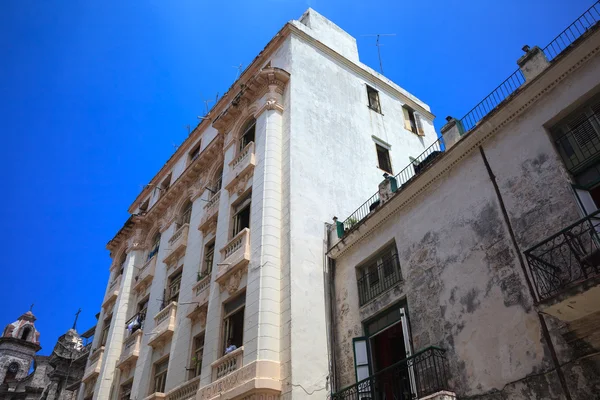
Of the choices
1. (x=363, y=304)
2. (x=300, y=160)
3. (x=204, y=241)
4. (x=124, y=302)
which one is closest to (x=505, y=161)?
(x=363, y=304)

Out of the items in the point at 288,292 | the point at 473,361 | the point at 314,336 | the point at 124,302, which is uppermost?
the point at 124,302

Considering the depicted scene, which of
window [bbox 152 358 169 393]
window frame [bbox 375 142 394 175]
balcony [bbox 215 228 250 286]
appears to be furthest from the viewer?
window frame [bbox 375 142 394 175]

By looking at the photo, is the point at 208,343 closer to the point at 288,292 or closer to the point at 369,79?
the point at 288,292

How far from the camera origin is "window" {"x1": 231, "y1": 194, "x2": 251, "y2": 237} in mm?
18766

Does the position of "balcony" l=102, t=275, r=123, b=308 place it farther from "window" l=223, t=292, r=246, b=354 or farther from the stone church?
the stone church

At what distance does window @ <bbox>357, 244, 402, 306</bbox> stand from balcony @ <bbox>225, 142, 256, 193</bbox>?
20.6ft

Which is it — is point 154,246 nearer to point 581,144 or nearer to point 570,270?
point 581,144

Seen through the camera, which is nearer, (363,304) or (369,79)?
(363,304)

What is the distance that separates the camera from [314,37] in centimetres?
2416

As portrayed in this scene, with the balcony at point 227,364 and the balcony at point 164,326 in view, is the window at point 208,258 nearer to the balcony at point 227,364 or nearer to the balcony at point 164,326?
the balcony at point 164,326

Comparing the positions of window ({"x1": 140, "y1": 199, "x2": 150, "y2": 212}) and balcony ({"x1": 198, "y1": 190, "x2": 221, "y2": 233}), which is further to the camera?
window ({"x1": 140, "y1": 199, "x2": 150, "y2": 212})

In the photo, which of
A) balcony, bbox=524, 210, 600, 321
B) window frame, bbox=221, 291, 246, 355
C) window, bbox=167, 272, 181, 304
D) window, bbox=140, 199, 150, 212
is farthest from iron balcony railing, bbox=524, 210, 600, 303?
window, bbox=140, 199, 150, 212

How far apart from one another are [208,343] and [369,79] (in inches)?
627

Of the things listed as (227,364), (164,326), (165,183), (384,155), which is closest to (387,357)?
(227,364)
